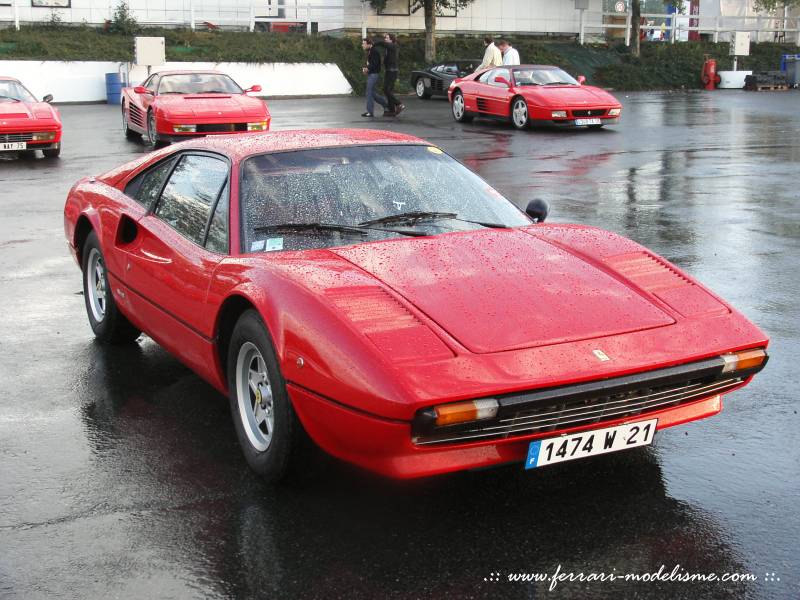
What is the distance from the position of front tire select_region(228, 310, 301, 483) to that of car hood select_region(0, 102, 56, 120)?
12.3 metres

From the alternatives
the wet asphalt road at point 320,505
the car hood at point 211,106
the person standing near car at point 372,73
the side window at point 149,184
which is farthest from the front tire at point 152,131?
the side window at point 149,184

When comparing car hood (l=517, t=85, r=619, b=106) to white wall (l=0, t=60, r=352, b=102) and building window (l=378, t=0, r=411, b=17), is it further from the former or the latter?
building window (l=378, t=0, r=411, b=17)

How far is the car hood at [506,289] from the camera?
3527 millimetres

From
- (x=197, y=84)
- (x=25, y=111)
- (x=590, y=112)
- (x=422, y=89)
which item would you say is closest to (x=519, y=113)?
(x=590, y=112)

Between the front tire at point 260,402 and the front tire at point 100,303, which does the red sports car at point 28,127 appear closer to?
the front tire at point 100,303

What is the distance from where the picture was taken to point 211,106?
1648 cm

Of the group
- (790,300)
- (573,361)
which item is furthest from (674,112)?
(573,361)

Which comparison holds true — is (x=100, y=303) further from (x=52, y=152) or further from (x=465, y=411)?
(x=52, y=152)

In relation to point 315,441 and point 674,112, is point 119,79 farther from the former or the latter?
point 315,441

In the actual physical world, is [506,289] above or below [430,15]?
below

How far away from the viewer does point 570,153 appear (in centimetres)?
1579

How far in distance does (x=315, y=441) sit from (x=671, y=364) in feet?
3.98

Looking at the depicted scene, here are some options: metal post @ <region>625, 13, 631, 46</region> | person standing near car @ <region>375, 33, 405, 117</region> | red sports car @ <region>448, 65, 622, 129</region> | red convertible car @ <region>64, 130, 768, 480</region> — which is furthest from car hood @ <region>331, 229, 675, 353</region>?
metal post @ <region>625, 13, 631, 46</region>

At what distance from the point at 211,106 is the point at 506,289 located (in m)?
13.5
